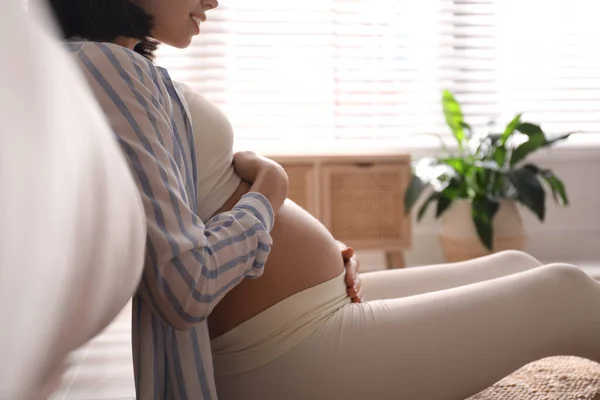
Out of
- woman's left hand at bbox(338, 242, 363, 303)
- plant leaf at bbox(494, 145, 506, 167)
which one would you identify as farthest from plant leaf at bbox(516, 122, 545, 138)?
woman's left hand at bbox(338, 242, 363, 303)

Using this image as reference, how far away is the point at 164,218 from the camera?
2.41 feet

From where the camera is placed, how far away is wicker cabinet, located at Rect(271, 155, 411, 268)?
3.15 m

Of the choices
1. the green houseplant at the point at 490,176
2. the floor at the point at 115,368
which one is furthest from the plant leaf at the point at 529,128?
the floor at the point at 115,368

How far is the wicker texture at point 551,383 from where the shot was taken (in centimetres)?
129

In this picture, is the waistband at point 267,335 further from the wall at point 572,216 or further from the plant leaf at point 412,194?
the wall at point 572,216

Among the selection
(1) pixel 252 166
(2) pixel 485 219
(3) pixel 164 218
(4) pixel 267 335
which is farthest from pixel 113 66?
(2) pixel 485 219

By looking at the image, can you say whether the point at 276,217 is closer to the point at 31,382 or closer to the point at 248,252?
the point at 248,252

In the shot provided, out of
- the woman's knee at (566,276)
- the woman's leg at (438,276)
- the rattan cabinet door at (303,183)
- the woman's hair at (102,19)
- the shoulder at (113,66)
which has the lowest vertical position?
the rattan cabinet door at (303,183)

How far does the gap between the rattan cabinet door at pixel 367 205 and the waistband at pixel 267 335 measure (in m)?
2.16

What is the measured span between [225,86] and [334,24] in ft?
2.17

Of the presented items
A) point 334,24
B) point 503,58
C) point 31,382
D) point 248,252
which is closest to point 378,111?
point 334,24

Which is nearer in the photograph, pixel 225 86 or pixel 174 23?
pixel 174 23

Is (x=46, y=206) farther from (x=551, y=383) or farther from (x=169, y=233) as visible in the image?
(x=551, y=383)

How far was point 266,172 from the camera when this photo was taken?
99 cm
